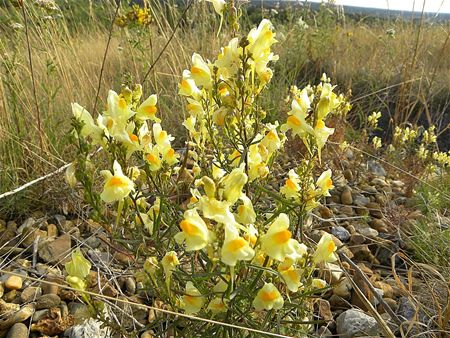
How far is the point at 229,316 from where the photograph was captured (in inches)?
41.7

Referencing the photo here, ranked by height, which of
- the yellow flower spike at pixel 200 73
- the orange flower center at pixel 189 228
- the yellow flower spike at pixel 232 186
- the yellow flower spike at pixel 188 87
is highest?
the yellow flower spike at pixel 200 73

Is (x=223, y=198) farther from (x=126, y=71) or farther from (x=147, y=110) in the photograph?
(x=126, y=71)

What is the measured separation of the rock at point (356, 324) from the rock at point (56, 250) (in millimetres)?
1124

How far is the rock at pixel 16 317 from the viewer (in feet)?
5.38

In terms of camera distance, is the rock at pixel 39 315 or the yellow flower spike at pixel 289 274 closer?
the yellow flower spike at pixel 289 274

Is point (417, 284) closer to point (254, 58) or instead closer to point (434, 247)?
point (434, 247)

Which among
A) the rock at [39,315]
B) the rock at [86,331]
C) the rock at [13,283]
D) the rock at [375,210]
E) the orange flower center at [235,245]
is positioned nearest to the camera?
the orange flower center at [235,245]

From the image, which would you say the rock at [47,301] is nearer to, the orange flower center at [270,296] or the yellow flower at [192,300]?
the yellow flower at [192,300]

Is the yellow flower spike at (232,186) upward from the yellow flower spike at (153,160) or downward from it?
upward

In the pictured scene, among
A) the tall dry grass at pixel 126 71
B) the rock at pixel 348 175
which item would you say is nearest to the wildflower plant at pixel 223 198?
the tall dry grass at pixel 126 71

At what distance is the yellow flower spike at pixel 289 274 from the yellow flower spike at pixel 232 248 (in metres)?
0.21

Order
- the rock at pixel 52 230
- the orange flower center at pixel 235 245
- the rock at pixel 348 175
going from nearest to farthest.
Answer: the orange flower center at pixel 235 245, the rock at pixel 52 230, the rock at pixel 348 175

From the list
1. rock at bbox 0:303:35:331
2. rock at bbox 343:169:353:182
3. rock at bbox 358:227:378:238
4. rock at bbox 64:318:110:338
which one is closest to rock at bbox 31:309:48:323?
rock at bbox 0:303:35:331

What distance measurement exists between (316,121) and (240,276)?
1.48 feet
